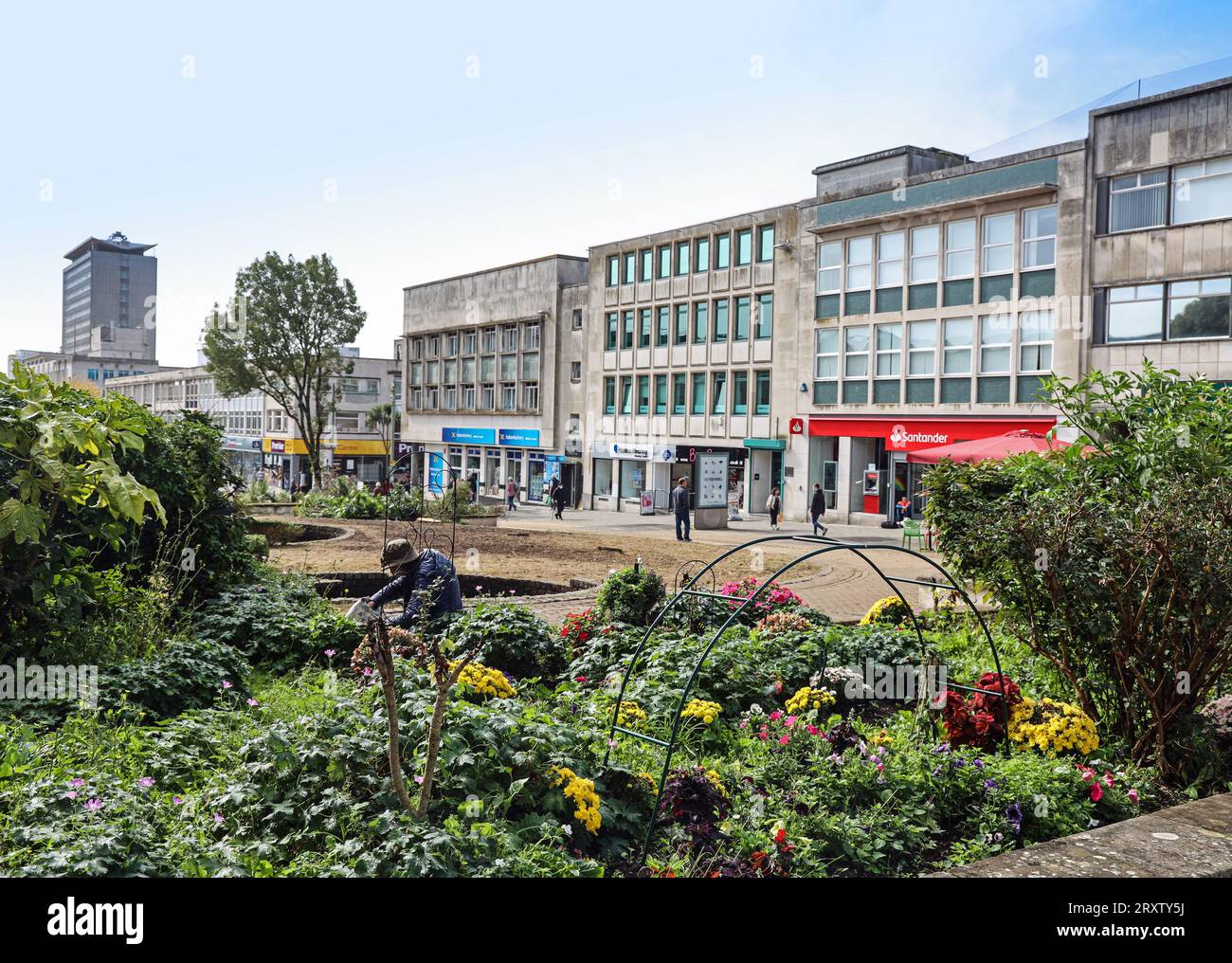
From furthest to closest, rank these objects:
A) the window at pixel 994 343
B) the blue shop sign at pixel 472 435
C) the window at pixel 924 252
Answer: the blue shop sign at pixel 472 435 < the window at pixel 924 252 < the window at pixel 994 343

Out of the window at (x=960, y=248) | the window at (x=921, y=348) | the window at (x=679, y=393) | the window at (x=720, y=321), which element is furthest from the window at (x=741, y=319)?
the window at (x=960, y=248)

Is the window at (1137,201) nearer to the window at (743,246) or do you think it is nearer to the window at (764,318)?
the window at (764,318)

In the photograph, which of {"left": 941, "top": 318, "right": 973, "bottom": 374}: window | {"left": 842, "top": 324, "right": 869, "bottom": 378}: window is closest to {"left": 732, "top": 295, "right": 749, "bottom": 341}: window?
{"left": 842, "top": 324, "right": 869, "bottom": 378}: window

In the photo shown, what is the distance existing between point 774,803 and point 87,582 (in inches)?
194

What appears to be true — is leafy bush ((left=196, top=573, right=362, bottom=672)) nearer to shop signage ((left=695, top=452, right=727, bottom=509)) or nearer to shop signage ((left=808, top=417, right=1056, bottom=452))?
shop signage ((left=808, top=417, right=1056, bottom=452))

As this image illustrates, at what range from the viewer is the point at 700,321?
45188 millimetres

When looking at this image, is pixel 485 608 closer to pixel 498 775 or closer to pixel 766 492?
pixel 498 775

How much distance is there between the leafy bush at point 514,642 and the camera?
8930mm

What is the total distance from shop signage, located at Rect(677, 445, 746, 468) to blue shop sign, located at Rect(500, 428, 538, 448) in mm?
10946

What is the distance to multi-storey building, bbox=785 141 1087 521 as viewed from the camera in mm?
32031

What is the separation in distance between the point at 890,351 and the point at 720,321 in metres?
9.11

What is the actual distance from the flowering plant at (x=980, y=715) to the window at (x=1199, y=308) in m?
25.0

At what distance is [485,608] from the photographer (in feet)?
31.8

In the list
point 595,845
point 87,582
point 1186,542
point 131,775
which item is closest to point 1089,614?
point 1186,542
